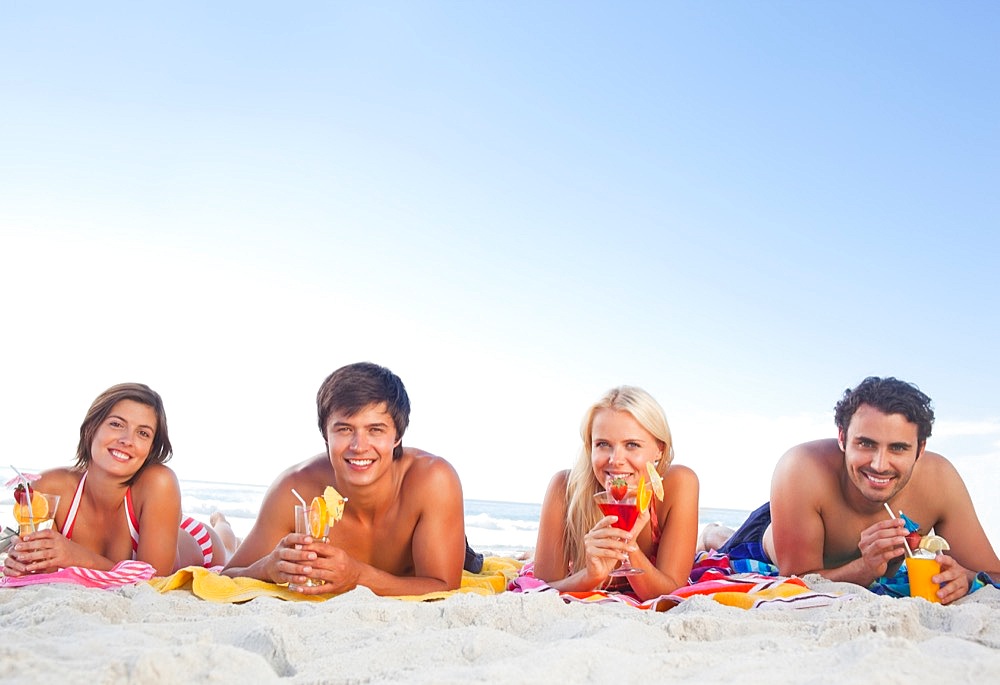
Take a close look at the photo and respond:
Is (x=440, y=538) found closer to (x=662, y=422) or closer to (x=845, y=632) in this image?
(x=662, y=422)

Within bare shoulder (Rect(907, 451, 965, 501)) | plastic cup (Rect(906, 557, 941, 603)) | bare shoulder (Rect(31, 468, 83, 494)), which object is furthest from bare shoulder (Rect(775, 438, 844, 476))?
bare shoulder (Rect(31, 468, 83, 494))

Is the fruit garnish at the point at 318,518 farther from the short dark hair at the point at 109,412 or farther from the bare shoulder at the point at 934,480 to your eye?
the bare shoulder at the point at 934,480

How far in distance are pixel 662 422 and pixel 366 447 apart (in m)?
1.65

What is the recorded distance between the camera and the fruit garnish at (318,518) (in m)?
4.17

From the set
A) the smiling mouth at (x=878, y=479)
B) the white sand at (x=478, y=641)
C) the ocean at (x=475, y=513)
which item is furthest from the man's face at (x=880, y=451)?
the ocean at (x=475, y=513)

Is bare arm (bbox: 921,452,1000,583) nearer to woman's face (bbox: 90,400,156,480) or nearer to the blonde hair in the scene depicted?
the blonde hair

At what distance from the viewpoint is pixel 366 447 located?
4645 millimetres

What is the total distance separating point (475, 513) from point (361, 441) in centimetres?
2284

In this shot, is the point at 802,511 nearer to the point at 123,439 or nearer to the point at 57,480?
the point at 123,439

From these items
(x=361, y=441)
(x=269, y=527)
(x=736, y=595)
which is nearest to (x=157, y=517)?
(x=269, y=527)

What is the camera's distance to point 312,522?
13.8 ft

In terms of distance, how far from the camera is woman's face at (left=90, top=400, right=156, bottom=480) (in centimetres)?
518

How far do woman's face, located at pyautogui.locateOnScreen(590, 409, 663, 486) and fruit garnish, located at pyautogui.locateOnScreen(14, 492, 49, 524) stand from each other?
3030 millimetres

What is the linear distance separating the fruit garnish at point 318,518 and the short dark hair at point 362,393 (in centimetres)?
60
